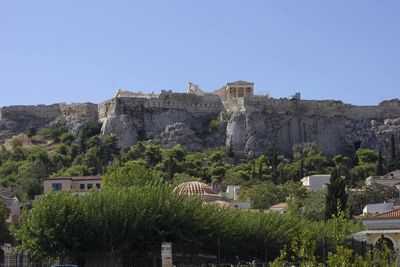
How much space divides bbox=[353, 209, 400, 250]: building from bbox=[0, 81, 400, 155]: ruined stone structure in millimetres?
57096

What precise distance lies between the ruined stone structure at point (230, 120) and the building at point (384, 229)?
187ft

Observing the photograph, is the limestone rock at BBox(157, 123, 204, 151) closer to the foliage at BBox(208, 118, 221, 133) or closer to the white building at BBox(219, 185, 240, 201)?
the foliage at BBox(208, 118, 221, 133)

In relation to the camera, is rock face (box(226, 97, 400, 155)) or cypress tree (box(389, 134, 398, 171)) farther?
rock face (box(226, 97, 400, 155))

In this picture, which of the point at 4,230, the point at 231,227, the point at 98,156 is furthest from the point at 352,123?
the point at 231,227

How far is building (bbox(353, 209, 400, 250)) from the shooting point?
1745 inches

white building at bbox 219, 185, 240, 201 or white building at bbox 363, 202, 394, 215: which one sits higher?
white building at bbox 219, 185, 240, 201

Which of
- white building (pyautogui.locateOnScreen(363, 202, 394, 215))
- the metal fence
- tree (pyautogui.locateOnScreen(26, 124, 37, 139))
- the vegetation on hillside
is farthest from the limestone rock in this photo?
the metal fence

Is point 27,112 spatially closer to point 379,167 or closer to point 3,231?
point 379,167

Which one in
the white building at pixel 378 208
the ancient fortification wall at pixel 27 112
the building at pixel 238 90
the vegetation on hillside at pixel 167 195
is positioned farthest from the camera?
the building at pixel 238 90

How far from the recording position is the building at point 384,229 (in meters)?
44.3

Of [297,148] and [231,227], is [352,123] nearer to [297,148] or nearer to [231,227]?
[297,148]

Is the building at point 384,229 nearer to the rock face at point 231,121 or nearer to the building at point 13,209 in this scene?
the building at point 13,209

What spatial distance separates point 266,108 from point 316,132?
714 cm

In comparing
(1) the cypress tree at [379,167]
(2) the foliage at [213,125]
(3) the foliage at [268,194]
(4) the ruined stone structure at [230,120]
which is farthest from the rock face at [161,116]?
(3) the foliage at [268,194]
